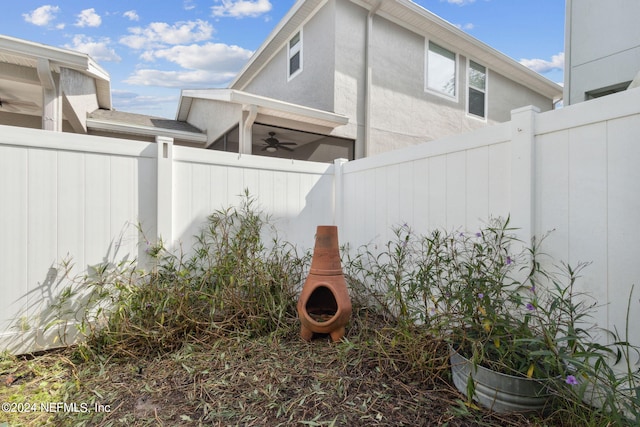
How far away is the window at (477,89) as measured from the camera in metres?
7.69

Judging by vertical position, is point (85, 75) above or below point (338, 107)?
above

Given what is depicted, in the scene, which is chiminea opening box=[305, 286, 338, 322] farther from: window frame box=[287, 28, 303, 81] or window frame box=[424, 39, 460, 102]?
window frame box=[424, 39, 460, 102]

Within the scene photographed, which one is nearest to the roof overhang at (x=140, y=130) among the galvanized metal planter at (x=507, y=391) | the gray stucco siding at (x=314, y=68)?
the gray stucco siding at (x=314, y=68)

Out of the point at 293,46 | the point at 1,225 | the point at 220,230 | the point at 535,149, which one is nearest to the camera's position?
the point at 535,149

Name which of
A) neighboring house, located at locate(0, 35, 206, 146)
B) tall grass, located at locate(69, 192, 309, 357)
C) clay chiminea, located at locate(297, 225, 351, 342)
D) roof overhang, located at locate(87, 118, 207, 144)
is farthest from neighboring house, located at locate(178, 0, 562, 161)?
clay chiminea, located at locate(297, 225, 351, 342)

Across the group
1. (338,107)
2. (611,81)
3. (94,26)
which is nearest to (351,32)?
(338,107)

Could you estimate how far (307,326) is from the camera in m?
2.58

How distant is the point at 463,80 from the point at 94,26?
8.18 meters

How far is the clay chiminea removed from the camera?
8.31ft

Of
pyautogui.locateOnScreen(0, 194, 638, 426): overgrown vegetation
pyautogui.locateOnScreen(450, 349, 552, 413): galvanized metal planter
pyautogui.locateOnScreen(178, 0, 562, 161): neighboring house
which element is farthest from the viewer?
pyautogui.locateOnScreen(178, 0, 562, 161): neighboring house

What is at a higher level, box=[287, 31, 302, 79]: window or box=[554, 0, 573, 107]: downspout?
box=[287, 31, 302, 79]: window

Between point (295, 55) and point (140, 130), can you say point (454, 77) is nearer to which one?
point (295, 55)

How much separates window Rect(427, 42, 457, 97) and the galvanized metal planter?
6.59 m

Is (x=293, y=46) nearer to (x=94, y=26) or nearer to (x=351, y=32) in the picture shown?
Answer: (x=351, y=32)
